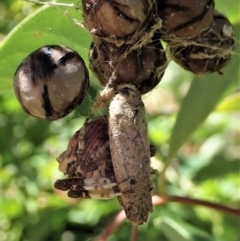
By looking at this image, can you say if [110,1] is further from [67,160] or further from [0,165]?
Answer: [0,165]

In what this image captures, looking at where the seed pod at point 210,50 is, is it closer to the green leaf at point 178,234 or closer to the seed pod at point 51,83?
the seed pod at point 51,83

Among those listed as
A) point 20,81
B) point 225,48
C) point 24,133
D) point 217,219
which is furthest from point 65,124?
point 20,81

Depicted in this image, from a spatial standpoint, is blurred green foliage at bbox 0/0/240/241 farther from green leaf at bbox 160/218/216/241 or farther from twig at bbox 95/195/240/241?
twig at bbox 95/195/240/241

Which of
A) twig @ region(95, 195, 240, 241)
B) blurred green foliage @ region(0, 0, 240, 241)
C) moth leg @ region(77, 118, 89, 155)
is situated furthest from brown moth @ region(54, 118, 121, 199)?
blurred green foliage @ region(0, 0, 240, 241)

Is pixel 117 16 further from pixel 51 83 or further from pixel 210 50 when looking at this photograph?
pixel 210 50

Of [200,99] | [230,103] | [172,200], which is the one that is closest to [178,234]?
[172,200]

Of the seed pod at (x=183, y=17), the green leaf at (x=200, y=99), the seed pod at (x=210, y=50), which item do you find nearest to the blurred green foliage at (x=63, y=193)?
the green leaf at (x=200, y=99)
